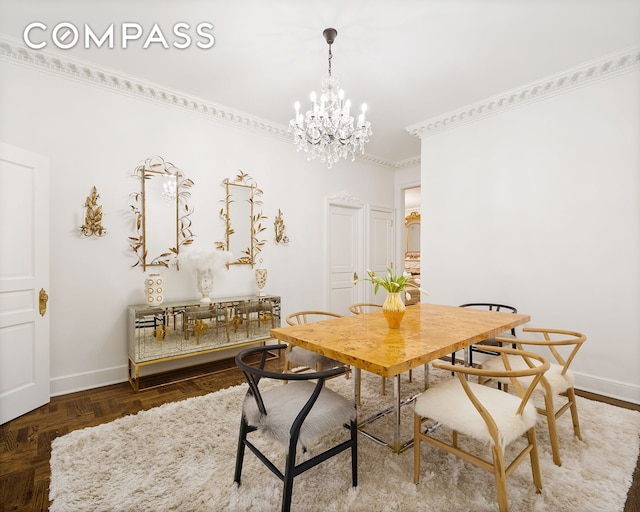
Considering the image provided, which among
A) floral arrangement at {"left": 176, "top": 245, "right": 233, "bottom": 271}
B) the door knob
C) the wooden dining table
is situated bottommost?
the wooden dining table

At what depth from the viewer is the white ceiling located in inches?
94.9

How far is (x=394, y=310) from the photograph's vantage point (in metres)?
2.22

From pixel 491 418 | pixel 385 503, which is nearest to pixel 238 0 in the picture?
pixel 491 418

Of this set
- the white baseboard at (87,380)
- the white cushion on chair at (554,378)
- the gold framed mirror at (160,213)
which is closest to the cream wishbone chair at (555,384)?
the white cushion on chair at (554,378)

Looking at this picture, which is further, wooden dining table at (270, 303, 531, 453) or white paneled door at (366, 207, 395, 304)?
white paneled door at (366, 207, 395, 304)

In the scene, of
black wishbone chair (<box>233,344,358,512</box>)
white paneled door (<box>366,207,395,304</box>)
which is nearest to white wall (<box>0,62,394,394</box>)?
black wishbone chair (<box>233,344,358,512</box>)

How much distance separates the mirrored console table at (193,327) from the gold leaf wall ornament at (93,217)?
81 cm

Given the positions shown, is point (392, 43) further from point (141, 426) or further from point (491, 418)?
point (141, 426)

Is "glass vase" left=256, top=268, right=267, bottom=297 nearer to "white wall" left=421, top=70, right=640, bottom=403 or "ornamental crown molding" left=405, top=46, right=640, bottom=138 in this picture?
"white wall" left=421, top=70, right=640, bottom=403

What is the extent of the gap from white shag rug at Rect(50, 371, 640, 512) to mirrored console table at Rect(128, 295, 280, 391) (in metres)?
0.83

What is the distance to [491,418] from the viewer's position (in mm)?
1519

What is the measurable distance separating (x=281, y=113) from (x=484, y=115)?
2.45 meters

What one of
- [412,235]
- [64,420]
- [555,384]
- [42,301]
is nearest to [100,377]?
[64,420]

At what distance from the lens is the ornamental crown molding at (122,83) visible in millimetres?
2816
